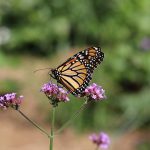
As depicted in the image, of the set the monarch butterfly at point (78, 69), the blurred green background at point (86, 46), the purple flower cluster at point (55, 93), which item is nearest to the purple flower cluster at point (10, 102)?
the purple flower cluster at point (55, 93)

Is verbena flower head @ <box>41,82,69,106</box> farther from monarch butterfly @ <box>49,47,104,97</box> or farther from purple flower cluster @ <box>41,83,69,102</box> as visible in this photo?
monarch butterfly @ <box>49,47,104,97</box>

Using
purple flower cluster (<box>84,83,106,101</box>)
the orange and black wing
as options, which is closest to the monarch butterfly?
the orange and black wing

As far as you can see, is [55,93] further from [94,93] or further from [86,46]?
[86,46]

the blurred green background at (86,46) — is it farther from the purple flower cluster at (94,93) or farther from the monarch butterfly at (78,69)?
the purple flower cluster at (94,93)

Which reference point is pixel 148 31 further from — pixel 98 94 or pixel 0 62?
pixel 98 94

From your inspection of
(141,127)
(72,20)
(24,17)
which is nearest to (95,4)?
(72,20)

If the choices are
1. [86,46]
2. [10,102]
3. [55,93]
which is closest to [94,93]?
[55,93]
